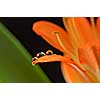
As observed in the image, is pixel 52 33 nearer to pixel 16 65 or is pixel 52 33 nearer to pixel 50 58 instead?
pixel 50 58

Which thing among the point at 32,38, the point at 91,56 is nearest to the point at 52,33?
the point at 32,38

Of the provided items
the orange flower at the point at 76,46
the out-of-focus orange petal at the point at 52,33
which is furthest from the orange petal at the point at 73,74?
the out-of-focus orange petal at the point at 52,33

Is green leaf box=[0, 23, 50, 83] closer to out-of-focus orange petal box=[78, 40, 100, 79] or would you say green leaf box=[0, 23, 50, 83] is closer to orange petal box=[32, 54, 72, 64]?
orange petal box=[32, 54, 72, 64]

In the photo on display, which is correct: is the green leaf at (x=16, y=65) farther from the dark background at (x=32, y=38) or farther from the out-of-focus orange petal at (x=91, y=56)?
the out-of-focus orange petal at (x=91, y=56)
